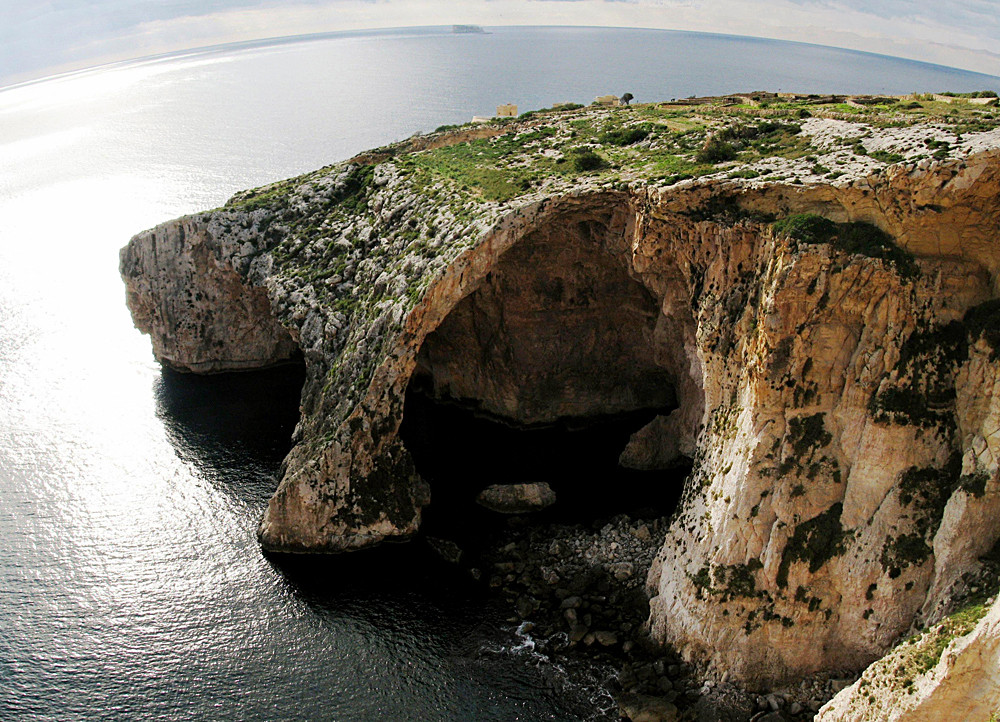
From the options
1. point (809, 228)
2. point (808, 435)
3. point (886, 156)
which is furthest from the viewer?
point (808, 435)

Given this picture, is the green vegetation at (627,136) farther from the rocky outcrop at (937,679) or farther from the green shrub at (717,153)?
the rocky outcrop at (937,679)

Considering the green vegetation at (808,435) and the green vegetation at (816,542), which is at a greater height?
the green vegetation at (808,435)

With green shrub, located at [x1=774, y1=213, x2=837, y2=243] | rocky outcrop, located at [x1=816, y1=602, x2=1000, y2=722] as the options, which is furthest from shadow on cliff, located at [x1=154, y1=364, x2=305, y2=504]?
rocky outcrop, located at [x1=816, y1=602, x2=1000, y2=722]

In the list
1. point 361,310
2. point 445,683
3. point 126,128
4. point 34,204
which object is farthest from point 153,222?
point 445,683

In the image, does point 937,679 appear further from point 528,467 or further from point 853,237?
point 528,467

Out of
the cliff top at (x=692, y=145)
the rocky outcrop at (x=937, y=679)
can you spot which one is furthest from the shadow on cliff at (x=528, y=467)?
the rocky outcrop at (x=937, y=679)

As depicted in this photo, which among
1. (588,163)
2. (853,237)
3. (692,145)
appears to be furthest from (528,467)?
(853,237)
